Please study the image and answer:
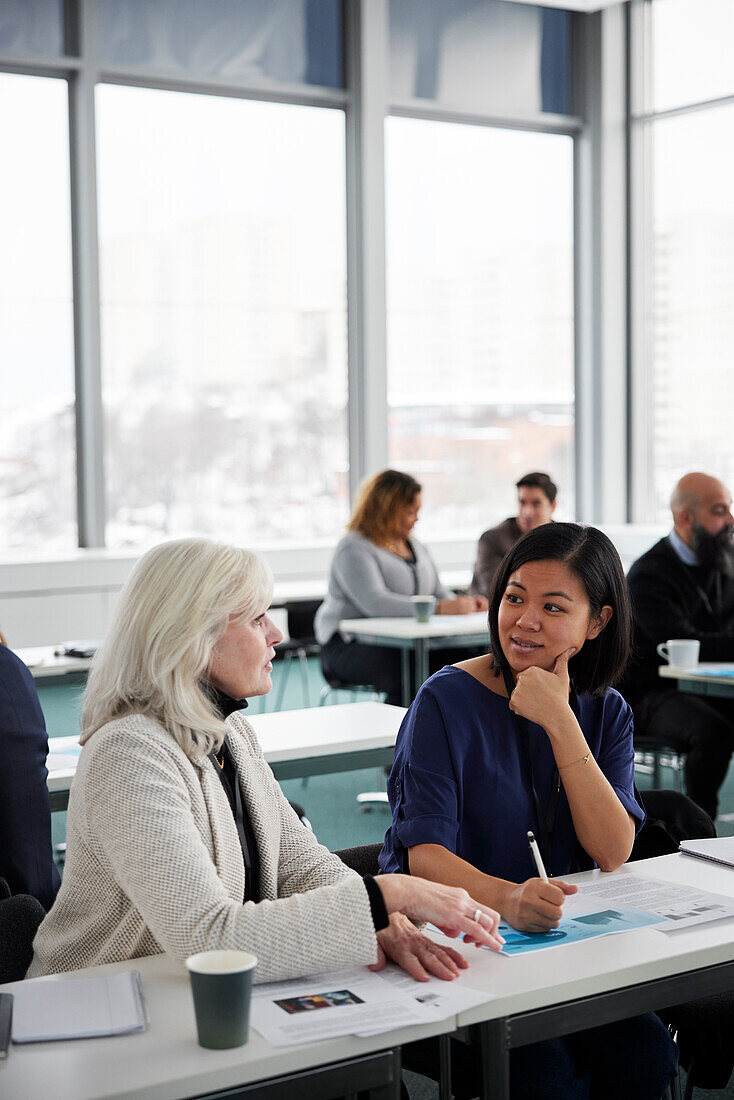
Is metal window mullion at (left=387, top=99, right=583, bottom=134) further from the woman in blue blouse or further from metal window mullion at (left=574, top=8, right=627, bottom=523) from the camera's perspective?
the woman in blue blouse

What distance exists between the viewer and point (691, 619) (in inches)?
190

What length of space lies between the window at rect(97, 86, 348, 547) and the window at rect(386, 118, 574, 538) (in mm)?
511

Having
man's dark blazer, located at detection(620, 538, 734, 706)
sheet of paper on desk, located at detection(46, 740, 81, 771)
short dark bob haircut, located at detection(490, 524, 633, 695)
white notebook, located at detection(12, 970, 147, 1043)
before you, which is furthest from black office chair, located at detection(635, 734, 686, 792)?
white notebook, located at detection(12, 970, 147, 1043)

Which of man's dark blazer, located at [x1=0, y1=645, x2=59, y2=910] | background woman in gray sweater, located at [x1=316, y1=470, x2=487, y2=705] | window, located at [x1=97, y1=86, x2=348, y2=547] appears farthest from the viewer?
window, located at [x1=97, y1=86, x2=348, y2=547]

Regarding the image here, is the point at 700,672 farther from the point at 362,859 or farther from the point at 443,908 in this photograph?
the point at 443,908

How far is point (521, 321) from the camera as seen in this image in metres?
9.94

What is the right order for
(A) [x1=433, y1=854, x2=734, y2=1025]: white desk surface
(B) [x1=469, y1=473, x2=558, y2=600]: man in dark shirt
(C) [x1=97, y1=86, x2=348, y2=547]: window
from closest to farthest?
(A) [x1=433, y1=854, x2=734, y2=1025]: white desk surface
(B) [x1=469, y1=473, x2=558, y2=600]: man in dark shirt
(C) [x1=97, y1=86, x2=348, y2=547]: window

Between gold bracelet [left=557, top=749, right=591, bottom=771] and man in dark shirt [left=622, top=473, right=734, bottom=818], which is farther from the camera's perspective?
man in dark shirt [left=622, top=473, right=734, bottom=818]

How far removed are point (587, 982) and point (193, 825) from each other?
1.73ft

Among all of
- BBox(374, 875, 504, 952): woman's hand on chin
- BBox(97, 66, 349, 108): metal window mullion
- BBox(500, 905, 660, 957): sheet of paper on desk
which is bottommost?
BBox(500, 905, 660, 957): sheet of paper on desk

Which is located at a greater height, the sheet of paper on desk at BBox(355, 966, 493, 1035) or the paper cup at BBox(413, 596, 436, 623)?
the sheet of paper on desk at BBox(355, 966, 493, 1035)

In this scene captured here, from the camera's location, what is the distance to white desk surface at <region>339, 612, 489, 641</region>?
5.20 metres

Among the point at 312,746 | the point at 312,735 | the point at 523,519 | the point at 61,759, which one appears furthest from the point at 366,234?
the point at 61,759

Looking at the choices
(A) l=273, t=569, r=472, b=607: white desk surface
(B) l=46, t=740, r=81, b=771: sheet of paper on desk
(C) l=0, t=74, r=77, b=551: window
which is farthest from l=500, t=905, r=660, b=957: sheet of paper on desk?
(C) l=0, t=74, r=77, b=551: window
